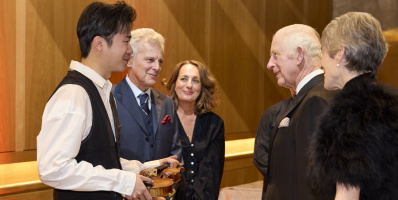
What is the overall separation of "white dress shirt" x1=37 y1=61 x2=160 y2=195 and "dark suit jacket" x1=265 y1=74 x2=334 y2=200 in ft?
2.68

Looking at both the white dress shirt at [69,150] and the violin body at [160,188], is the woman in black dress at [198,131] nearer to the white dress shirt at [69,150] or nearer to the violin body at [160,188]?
the violin body at [160,188]

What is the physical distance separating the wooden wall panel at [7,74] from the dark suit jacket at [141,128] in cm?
118

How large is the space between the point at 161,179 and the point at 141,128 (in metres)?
0.82

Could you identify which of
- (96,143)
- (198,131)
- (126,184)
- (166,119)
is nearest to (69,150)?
(96,143)

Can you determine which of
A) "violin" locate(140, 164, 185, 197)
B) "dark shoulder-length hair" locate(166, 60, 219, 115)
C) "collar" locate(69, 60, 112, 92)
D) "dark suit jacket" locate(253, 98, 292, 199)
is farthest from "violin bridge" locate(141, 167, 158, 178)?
"dark shoulder-length hair" locate(166, 60, 219, 115)

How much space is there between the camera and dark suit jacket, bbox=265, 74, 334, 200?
2.24 m

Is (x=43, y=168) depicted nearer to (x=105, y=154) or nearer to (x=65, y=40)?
(x=105, y=154)

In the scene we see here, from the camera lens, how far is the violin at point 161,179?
2219 mm

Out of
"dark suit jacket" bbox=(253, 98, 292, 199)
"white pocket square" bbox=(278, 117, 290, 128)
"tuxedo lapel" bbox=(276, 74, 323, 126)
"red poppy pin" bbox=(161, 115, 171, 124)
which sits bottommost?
"dark suit jacket" bbox=(253, 98, 292, 199)

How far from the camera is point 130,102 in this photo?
322 cm

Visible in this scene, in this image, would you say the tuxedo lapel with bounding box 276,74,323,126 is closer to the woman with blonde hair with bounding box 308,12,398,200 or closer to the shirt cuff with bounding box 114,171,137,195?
the woman with blonde hair with bounding box 308,12,398,200

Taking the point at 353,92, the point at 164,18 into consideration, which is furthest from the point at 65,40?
the point at 353,92

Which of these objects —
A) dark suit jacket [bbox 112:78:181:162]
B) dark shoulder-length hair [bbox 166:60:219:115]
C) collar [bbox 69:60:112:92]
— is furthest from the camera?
dark shoulder-length hair [bbox 166:60:219:115]

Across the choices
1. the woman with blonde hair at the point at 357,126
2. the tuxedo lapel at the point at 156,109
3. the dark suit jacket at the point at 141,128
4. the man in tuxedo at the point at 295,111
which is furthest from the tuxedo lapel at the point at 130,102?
the woman with blonde hair at the point at 357,126
